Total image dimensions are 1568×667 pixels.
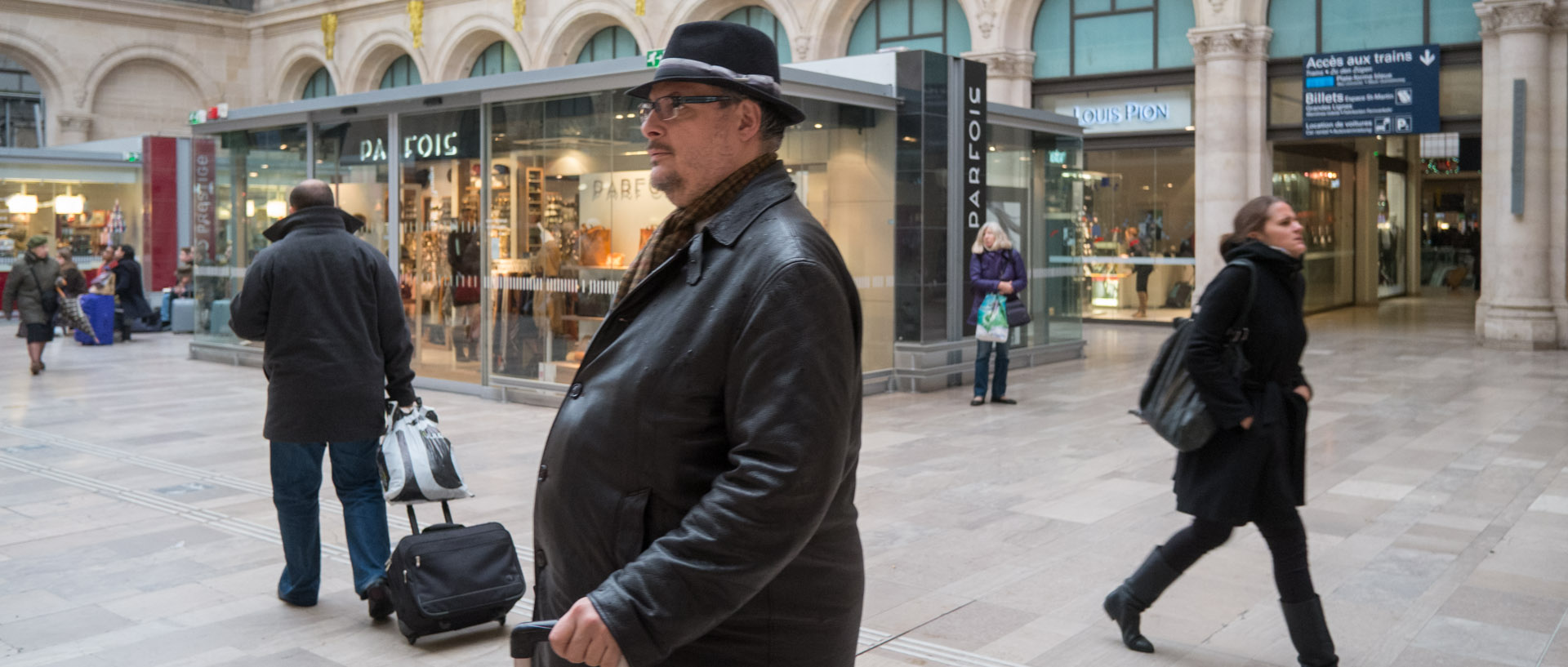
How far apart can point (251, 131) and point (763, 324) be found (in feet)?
48.6

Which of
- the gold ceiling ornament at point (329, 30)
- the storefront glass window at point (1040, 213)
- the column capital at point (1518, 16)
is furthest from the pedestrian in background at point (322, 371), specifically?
the gold ceiling ornament at point (329, 30)

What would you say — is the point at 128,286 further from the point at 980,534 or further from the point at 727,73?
the point at 727,73

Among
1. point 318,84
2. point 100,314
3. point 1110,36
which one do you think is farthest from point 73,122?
point 1110,36

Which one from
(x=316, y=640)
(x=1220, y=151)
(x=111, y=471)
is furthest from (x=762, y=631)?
(x=1220, y=151)

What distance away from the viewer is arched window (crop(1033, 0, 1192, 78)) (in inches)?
810

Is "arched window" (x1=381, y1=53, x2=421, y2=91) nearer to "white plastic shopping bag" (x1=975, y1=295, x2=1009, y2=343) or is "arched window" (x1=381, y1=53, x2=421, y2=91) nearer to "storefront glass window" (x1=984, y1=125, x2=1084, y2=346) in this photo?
"storefront glass window" (x1=984, y1=125, x2=1084, y2=346)

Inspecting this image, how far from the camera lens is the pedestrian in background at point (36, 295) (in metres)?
14.1

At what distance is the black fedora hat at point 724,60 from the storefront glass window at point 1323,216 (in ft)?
69.0

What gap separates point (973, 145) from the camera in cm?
1278

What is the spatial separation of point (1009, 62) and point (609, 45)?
10177mm

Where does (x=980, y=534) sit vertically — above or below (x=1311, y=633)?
below

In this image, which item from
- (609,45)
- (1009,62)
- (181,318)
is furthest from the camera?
(609,45)

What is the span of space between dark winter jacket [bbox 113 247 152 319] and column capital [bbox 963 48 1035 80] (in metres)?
13.7

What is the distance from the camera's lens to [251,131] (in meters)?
15.1
